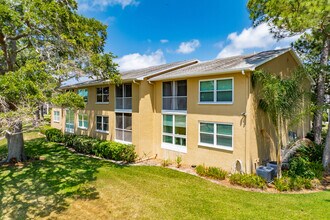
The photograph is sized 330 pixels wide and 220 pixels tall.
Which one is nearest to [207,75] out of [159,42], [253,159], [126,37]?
[253,159]

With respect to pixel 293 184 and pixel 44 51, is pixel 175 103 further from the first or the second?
pixel 44 51

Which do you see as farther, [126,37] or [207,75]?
[126,37]

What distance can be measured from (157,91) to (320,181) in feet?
39.2

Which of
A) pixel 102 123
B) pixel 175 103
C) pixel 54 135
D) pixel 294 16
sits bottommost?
pixel 54 135

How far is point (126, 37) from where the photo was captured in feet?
77.0

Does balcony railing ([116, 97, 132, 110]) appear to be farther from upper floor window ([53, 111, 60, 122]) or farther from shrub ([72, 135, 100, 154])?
upper floor window ([53, 111, 60, 122])

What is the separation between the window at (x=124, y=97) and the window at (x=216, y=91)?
252 inches

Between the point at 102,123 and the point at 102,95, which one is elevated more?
Result: the point at 102,95

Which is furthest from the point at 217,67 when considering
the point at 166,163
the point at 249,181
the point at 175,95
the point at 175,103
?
the point at 166,163

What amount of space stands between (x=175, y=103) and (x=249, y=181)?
7.57 meters

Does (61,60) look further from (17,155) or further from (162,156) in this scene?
(162,156)

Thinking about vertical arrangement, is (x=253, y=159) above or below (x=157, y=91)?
below

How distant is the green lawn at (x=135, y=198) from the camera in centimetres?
806

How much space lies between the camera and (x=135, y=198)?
9469 millimetres
